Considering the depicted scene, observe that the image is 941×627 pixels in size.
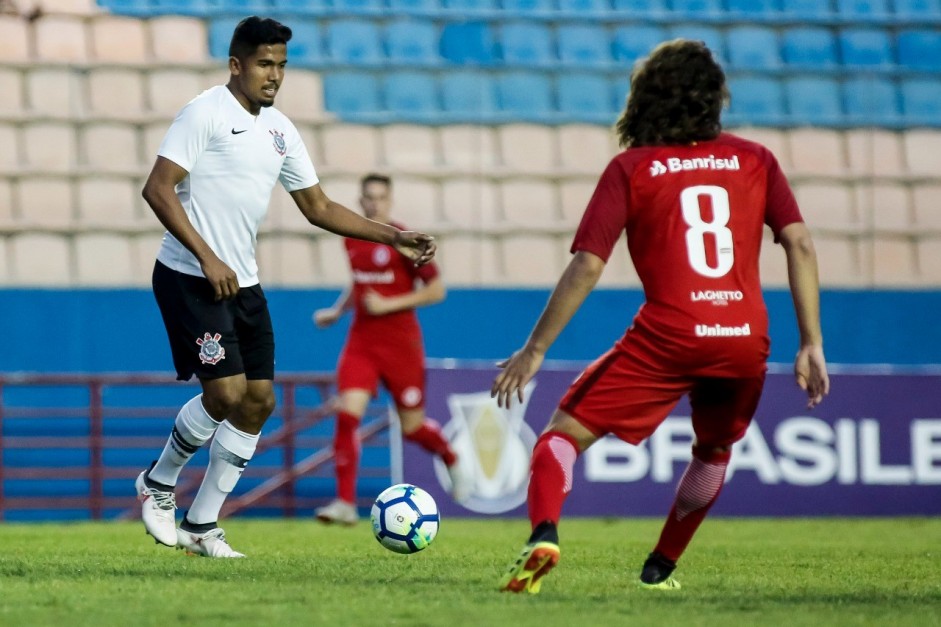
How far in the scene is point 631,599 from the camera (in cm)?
529

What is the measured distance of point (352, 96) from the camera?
13.3m

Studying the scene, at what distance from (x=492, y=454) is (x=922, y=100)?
576cm

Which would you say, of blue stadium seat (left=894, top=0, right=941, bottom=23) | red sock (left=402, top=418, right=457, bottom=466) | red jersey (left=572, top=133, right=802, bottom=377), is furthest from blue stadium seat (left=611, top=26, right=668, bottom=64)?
red jersey (left=572, top=133, right=802, bottom=377)

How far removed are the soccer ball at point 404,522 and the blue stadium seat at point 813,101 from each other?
8259 millimetres

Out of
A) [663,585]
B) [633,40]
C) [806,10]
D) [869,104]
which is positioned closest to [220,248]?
[663,585]

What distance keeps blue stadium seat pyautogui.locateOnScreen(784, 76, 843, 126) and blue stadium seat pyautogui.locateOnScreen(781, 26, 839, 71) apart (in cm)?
19

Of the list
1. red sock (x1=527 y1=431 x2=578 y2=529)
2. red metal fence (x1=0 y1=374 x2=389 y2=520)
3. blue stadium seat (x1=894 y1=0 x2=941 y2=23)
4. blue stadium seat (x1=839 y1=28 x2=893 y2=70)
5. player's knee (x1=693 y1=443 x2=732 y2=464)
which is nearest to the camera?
red sock (x1=527 y1=431 x2=578 y2=529)

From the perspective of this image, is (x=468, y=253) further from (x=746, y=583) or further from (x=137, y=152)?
(x=746, y=583)

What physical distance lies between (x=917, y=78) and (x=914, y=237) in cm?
155

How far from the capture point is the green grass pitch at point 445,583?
477cm

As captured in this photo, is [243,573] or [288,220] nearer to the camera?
[243,573]

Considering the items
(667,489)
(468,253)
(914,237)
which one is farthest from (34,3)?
(914,237)

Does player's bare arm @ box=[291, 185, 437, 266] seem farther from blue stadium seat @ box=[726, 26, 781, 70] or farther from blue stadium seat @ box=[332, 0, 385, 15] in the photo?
blue stadium seat @ box=[726, 26, 781, 70]

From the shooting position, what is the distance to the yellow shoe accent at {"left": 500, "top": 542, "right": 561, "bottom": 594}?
5000 mm
